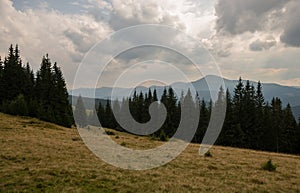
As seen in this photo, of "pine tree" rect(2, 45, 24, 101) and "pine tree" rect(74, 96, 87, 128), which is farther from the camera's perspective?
"pine tree" rect(74, 96, 87, 128)

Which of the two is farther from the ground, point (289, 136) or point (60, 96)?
point (60, 96)

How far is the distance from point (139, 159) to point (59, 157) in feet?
20.2

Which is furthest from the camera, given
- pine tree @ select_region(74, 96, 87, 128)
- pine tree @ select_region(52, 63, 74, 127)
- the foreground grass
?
pine tree @ select_region(74, 96, 87, 128)

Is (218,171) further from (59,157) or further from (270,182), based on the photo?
(59,157)

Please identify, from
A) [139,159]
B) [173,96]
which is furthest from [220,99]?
[139,159]

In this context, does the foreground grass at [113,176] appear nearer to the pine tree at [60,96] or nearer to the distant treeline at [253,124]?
the pine tree at [60,96]

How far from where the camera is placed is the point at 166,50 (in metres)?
17.5

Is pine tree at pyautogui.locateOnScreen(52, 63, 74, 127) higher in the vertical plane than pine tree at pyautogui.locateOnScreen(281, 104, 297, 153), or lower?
higher

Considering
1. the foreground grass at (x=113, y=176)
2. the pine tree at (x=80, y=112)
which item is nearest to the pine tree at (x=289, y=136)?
the foreground grass at (x=113, y=176)

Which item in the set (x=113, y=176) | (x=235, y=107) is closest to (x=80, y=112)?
(x=235, y=107)

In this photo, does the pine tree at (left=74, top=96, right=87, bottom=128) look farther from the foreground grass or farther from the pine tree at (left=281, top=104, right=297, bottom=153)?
the foreground grass

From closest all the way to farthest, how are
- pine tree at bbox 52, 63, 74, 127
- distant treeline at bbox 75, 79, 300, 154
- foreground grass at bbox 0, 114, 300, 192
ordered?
foreground grass at bbox 0, 114, 300, 192 < pine tree at bbox 52, 63, 74, 127 < distant treeline at bbox 75, 79, 300, 154

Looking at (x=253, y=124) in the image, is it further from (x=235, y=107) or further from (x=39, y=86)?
(x=39, y=86)

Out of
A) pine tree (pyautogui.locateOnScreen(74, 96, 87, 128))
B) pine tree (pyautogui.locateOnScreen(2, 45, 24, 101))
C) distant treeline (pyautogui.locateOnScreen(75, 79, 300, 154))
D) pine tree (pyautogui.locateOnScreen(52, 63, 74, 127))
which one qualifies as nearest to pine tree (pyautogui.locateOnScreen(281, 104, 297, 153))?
distant treeline (pyautogui.locateOnScreen(75, 79, 300, 154))
